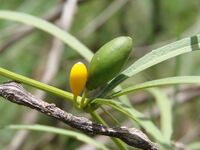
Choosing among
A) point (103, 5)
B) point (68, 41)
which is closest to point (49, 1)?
point (103, 5)

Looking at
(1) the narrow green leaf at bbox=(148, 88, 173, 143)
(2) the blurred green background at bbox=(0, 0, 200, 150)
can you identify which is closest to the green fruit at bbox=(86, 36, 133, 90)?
(1) the narrow green leaf at bbox=(148, 88, 173, 143)

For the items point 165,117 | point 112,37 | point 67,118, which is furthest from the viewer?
point 112,37

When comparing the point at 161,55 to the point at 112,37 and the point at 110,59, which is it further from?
the point at 112,37

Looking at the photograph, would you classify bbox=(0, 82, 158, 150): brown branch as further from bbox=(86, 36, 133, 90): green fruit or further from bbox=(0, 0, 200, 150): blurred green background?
bbox=(0, 0, 200, 150): blurred green background

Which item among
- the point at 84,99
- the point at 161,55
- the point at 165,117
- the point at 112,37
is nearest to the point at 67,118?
the point at 84,99

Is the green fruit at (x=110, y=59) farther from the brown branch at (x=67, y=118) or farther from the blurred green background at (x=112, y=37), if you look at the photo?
the blurred green background at (x=112, y=37)

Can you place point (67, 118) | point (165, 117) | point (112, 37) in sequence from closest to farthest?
point (67, 118) → point (165, 117) → point (112, 37)

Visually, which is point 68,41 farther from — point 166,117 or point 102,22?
point 102,22

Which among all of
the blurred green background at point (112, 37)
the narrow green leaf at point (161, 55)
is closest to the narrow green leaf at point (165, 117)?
the narrow green leaf at point (161, 55)
